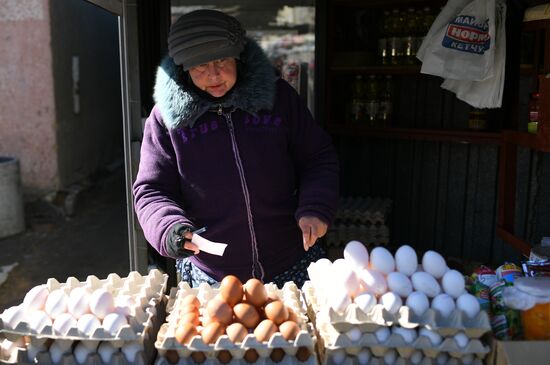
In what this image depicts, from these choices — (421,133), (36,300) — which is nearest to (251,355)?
(36,300)

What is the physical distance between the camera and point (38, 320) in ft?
5.26

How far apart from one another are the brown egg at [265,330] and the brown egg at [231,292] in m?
0.11

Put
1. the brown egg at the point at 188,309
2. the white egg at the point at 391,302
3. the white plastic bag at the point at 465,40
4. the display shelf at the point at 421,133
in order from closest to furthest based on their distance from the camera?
the white egg at the point at 391,302, the brown egg at the point at 188,309, the white plastic bag at the point at 465,40, the display shelf at the point at 421,133

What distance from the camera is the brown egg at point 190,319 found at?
1613 millimetres

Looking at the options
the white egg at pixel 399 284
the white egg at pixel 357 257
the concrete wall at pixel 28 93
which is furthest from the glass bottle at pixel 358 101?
the concrete wall at pixel 28 93

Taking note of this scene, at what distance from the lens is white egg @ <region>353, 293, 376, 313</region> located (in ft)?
5.18

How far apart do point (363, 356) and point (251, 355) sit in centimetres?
30

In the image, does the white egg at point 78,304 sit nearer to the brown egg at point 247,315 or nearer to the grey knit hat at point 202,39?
the brown egg at point 247,315

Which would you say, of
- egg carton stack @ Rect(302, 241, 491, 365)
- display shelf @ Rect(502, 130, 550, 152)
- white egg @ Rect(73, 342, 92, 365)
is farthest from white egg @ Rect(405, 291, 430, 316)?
display shelf @ Rect(502, 130, 550, 152)

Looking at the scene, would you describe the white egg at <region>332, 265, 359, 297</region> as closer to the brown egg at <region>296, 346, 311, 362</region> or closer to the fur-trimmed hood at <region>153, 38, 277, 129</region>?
the brown egg at <region>296, 346, 311, 362</region>

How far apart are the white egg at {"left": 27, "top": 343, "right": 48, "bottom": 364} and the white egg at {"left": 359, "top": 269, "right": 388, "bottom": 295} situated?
35.6 inches

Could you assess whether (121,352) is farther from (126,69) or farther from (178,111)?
(126,69)

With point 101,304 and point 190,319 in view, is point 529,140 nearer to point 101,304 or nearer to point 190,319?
point 190,319

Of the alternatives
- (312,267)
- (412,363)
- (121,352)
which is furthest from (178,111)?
(412,363)
